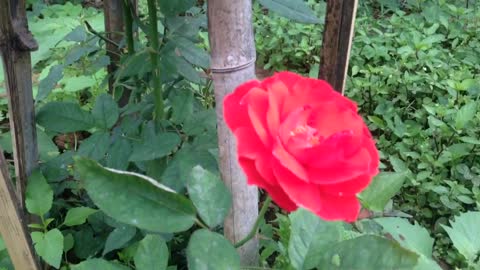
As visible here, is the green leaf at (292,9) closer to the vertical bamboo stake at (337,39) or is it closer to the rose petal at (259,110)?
the vertical bamboo stake at (337,39)

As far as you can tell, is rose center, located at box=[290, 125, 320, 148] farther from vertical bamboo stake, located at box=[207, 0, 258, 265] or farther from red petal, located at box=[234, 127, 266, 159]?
vertical bamboo stake, located at box=[207, 0, 258, 265]

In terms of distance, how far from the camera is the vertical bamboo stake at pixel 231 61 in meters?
0.69

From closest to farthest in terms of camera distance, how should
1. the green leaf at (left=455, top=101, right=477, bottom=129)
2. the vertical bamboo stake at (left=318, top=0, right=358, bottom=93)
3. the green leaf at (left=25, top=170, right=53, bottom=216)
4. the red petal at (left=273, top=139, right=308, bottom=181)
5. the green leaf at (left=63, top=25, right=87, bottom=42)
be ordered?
the red petal at (left=273, top=139, right=308, bottom=181)
the vertical bamboo stake at (left=318, top=0, right=358, bottom=93)
the green leaf at (left=25, top=170, right=53, bottom=216)
the green leaf at (left=63, top=25, right=87, bottom=42)
the green leaf at (left=455, top=101, right=477, bottom=129)

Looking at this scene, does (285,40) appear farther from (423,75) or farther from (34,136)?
(34,136)

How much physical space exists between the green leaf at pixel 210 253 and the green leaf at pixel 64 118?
493 mm

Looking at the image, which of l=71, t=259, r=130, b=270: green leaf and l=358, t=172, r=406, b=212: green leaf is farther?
l=358, t=172, r=406, b=212: green leaf

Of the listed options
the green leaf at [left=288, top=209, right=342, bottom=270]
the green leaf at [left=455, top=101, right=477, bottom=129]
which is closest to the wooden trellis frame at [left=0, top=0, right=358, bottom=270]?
the green leaf at [left=288, top=209, right=342, bottom=270]

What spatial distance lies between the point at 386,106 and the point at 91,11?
1241 millimetres

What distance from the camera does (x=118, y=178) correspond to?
23.3 inches

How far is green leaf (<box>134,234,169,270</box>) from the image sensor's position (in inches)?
26.8

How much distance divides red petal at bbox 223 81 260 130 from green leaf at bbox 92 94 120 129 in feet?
1.86

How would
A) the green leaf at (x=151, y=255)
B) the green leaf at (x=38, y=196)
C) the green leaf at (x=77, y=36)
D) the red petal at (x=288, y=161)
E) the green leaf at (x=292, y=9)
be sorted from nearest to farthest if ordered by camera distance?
the red petal at (x=288, y=161) → the green leaf at (x=151, y=255) → the green leaf at (x=292, y=9) → the green leaf at (x=38, y=196) → the green leaf at (x=77, y=36)

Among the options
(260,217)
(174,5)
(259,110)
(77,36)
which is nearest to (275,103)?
(259,110)

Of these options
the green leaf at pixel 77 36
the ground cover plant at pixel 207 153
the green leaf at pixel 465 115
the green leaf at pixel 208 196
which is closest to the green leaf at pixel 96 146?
the ground cover plant at pixel 207 153
